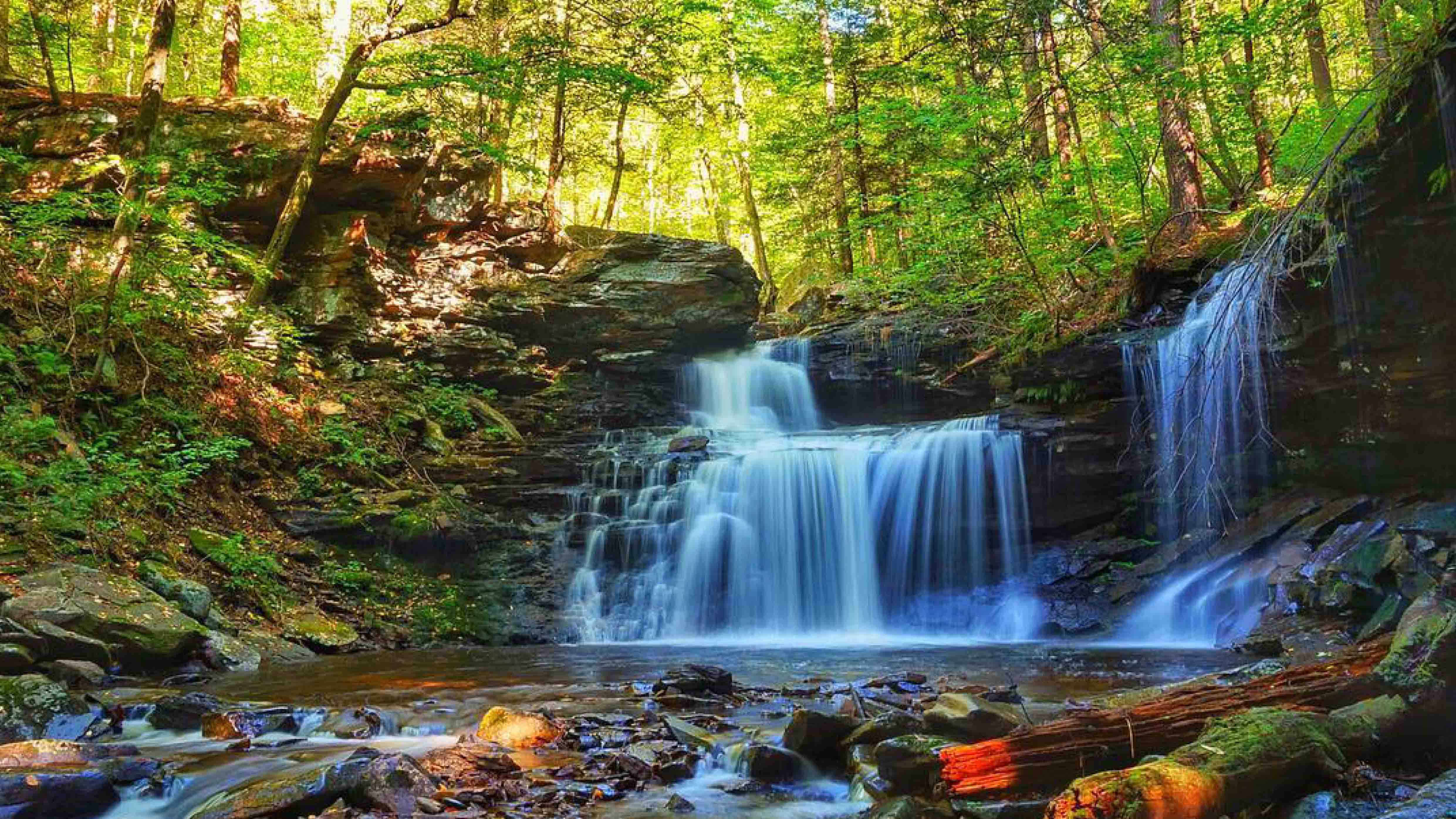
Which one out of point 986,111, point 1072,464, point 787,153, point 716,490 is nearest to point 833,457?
point 716,490

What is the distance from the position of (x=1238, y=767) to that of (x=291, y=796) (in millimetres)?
3724

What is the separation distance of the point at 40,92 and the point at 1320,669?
1719cm

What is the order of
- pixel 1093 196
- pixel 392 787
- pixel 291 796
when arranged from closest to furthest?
pixel 291 796, pixel 392 787, pixel 1093 196

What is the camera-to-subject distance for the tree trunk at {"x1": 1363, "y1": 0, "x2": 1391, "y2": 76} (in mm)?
6637

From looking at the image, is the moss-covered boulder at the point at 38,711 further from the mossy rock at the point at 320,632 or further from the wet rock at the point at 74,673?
the mossy rock at the point at 320,632

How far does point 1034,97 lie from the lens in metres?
12.7

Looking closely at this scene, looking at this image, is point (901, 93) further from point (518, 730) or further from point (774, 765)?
point (774, 765)

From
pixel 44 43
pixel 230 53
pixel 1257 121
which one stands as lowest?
pixel 1257 121

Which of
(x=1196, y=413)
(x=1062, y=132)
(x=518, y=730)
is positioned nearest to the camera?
(x=518, y=730)

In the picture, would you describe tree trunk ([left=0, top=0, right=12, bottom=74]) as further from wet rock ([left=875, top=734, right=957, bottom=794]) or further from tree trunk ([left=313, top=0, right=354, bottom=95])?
wet rock ([left=875, top=734, right=957, bottom=794])

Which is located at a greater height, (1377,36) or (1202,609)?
(1377,36)

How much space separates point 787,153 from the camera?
18.6 metres

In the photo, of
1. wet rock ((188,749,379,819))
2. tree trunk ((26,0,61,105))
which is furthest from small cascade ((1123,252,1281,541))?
tree trunk ((26,0,61,105))

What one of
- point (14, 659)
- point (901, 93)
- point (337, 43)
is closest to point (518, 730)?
point (14, 659)
